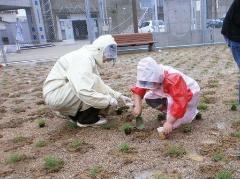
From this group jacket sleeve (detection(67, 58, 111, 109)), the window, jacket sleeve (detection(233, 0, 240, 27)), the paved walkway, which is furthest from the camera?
the paved walkway

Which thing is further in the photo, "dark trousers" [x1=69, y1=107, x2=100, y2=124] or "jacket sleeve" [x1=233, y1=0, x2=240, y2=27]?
"dark trousers" [x1=69, y1=107, x2=100, y2=124]

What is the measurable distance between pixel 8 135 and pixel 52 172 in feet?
4.48

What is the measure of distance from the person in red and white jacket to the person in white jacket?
46 cm

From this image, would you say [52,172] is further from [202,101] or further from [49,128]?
[202,101]

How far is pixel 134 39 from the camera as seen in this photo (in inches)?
545

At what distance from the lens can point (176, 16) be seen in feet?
46.6

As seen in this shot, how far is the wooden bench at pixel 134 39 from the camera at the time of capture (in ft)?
44.7

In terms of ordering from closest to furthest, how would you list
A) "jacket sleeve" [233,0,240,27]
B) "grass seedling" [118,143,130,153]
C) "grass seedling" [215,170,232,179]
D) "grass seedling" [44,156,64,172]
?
"grass seedling" [215,170,232,179] < "grass seedling" [44,156,64,172] < "jacket sleeve" [233,0,240,27] < "grass seedling" [118,143,130,153]

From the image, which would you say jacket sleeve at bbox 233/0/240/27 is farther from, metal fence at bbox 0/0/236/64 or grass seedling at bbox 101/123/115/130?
metal fence at bbox 0/0/236/64

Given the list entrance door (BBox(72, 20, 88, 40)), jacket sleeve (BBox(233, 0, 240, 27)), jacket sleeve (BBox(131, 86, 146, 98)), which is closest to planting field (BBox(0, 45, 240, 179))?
jacket sleeve (BBox(131, 86, 146, 98))

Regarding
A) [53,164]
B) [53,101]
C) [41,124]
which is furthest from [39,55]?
[53,164]

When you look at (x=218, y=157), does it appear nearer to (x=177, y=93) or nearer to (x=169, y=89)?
(x=177, y=93)

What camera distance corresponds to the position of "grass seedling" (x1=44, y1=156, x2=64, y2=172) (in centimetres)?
315

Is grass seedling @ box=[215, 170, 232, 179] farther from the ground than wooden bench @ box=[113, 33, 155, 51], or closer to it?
closer to it
